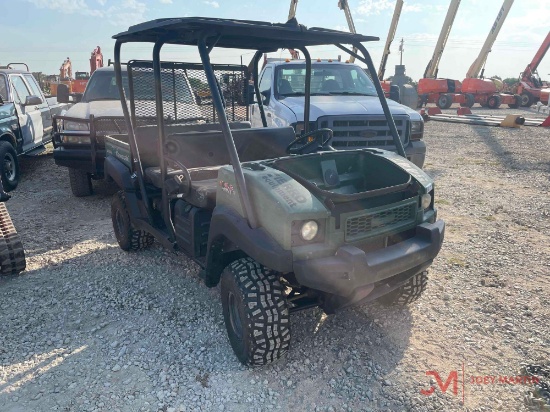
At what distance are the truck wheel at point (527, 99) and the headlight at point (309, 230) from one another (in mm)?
26541

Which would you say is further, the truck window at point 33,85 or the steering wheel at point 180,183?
the truck window at point 33,85

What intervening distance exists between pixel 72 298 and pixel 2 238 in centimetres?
98

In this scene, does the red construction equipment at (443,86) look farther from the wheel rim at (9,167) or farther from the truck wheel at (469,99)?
the wheel rim at (9,167)

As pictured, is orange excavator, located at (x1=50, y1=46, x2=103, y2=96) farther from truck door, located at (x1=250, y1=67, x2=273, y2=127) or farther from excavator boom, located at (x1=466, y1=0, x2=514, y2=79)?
excavator boom, located at (x1=466, y1=0, x2=514, y2=79)

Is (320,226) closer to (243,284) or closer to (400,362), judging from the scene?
(243,284)

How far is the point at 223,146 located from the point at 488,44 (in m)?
25.2

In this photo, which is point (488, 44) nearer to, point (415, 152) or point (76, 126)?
point (415, 152)

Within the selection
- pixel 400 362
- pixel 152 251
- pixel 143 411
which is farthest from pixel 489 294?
pixel 152 251

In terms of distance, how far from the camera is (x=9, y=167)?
24.8 ft

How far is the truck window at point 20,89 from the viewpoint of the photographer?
8.12 metres

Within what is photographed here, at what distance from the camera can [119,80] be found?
412 cm

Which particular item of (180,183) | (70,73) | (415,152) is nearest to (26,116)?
(180,183)

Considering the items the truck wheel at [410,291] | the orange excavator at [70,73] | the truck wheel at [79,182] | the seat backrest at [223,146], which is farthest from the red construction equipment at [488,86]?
the truck wheel at [410,291]

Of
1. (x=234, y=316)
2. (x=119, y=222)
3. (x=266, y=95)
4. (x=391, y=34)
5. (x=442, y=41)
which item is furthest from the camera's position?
(x=391, y=34)
